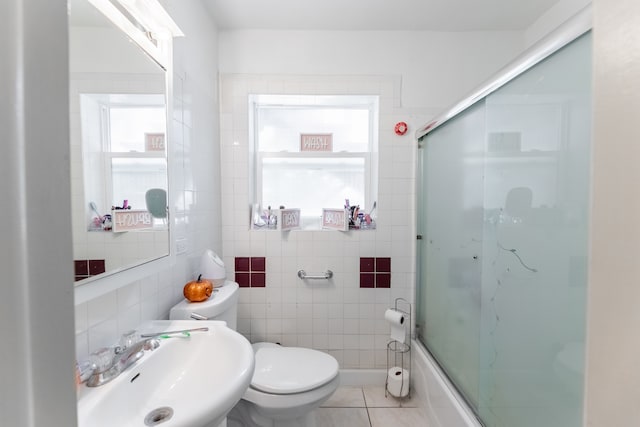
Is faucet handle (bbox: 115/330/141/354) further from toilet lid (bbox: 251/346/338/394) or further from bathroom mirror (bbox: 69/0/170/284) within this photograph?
toilet lid (bbox: 251/346/338/394)

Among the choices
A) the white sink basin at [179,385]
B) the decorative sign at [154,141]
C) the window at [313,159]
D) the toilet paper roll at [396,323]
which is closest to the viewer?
the white sink basin at [179,385]

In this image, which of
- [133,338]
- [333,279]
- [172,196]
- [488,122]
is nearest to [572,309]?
[488,122]

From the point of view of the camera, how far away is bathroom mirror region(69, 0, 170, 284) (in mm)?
670

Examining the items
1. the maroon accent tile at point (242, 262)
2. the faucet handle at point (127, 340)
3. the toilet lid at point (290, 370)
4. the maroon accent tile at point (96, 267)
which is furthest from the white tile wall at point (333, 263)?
the maroon accent tile at point (96, 267)

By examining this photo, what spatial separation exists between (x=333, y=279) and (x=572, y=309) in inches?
46.2

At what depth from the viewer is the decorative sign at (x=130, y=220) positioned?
795 mm

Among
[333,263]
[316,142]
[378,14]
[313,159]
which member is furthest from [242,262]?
[378,14]

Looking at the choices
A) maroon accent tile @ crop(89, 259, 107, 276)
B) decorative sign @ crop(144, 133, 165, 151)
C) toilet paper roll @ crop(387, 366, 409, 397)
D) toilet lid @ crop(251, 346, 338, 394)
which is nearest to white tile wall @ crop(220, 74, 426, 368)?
toilet paper roll @ crop(387, 366, 409, 397)

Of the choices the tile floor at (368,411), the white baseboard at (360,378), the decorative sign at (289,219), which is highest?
the decorative sign at (289,219)

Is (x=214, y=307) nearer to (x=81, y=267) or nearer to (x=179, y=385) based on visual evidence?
(x=179, y=385)

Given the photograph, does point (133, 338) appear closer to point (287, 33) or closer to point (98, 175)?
point (98, 175)

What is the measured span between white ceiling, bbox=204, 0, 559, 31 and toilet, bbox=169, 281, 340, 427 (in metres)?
1.51

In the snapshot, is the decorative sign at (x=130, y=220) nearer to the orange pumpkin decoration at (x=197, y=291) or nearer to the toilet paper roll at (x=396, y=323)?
the orange pumpkin decoration at (x=197, y=291)

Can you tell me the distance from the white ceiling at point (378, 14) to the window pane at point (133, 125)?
2.97 feet
